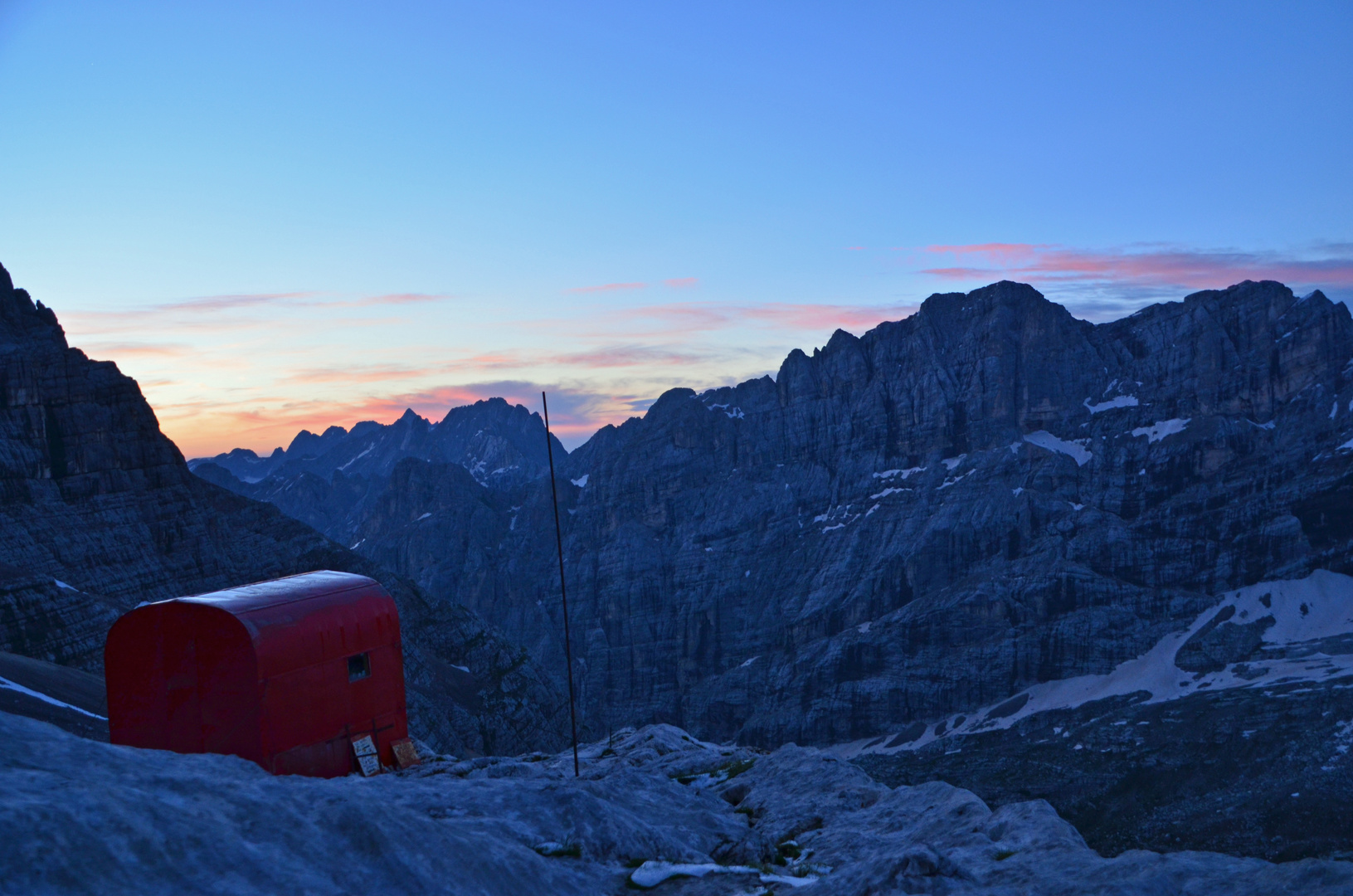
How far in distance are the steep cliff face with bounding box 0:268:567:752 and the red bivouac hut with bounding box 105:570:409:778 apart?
6057 cm

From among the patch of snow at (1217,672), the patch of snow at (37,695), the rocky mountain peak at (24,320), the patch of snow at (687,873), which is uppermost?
the rocky mountain peak at (24,320)

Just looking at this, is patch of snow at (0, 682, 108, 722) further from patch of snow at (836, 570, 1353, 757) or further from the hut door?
patch of snow at (836, 570, 1353, 757)

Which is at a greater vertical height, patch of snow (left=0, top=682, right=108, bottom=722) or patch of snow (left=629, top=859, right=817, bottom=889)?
patch of snow (left=629, top=859, right=817, bottom=889)

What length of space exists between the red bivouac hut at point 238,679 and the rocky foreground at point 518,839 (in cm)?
461

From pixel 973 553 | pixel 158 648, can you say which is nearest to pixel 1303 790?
pixel 973 553

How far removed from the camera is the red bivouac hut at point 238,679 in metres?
23.2

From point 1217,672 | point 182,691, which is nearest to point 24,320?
point 182,691

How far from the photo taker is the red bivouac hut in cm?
2317

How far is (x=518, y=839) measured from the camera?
14.7 metres

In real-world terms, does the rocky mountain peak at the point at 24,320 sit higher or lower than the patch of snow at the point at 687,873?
higher

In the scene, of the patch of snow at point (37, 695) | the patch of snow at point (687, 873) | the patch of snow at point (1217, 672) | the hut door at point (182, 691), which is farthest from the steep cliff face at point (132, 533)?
the patch of snow at point (1217, 672)

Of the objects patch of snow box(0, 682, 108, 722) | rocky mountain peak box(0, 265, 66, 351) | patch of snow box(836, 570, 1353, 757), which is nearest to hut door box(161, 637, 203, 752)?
patch of snow box(0, 682, 108, 722)

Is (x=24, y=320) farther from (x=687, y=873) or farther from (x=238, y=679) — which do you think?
(x=687, y=873)

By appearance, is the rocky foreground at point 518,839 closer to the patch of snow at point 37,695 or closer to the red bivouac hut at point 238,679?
the red bivouac hut at point 238,679
